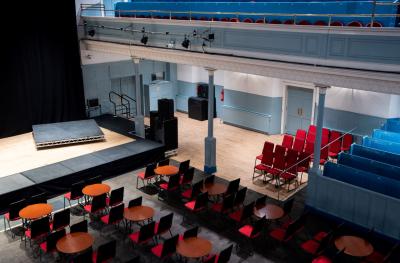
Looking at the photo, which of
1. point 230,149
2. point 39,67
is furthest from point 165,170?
point 39,67

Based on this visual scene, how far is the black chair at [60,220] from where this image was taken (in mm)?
8930

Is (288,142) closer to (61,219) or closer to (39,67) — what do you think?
(61,219)

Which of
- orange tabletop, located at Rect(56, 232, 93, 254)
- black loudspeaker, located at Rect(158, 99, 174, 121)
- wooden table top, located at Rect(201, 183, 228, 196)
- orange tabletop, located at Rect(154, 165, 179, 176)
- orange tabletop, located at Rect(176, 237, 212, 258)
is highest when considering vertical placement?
black loudspeaker, located at Rect(158, 99, 174, 121)

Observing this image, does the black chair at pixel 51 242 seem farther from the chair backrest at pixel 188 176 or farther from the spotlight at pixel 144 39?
the spotlight at pixel 144 39

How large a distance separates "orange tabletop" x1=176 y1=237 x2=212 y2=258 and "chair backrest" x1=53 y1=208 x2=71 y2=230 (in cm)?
280

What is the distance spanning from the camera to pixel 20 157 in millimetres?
12922

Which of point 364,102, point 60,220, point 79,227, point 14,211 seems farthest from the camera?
point 364,102

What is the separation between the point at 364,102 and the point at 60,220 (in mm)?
10106

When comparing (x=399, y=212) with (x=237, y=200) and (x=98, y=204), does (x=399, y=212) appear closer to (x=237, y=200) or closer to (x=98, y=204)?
(x=237, y=200)

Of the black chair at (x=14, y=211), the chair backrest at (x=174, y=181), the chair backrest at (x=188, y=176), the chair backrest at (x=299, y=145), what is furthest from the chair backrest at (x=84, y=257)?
the chair backrest at (x=299, y=145)

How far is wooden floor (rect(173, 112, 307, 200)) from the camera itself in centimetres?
1223

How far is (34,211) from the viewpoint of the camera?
923cm

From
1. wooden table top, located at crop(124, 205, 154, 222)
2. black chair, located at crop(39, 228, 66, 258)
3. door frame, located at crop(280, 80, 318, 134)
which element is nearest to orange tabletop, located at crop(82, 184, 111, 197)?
wooden table top, located at crop(124, 205, 154, 222)

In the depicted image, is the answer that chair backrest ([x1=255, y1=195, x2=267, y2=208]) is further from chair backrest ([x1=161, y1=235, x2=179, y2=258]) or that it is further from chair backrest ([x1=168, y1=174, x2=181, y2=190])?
chair backrest ([x1=168, y1=174, x2=181, y2=190])
